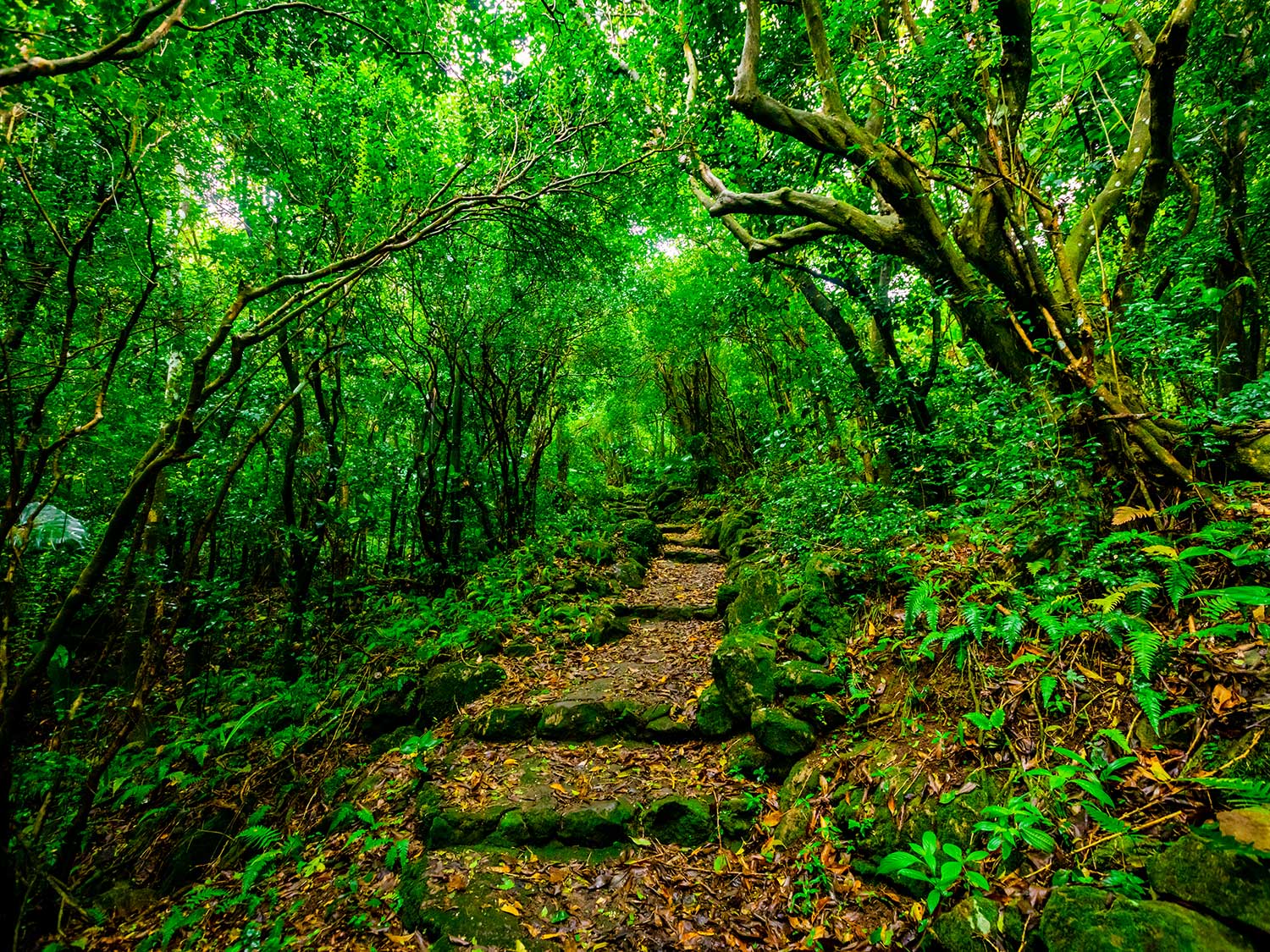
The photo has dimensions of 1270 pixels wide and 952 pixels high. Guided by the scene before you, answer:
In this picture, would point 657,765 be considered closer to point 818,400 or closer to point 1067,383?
point 1067,383

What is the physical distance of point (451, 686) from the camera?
6.01 meters

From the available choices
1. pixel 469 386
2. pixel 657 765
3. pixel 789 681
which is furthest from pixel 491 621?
pixel 469 386

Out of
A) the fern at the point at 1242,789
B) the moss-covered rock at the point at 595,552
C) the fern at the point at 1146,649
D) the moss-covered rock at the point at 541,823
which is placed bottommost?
the moss-covered rock at the point at 541,823

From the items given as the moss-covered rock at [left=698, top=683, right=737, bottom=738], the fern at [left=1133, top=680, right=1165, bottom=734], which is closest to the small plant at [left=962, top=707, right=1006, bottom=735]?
the fern at [left=1133, top=680, right=1165, bottom=734]

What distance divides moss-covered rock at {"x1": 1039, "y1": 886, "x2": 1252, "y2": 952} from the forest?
0.02 m

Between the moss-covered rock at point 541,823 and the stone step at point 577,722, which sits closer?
the moss-covered rock at point 541,823

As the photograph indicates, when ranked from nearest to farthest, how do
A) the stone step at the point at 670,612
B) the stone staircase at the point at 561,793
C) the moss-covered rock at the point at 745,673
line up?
the stone staircase at the point at 561,793, the moss-covered rock at the point at 745,673, the stone step at the point at 670,612

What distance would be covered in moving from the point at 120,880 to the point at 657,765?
4989 mm

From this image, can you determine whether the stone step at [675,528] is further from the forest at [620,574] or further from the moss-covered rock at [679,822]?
the moss-covered rock at [679,822]

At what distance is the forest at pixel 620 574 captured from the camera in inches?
117

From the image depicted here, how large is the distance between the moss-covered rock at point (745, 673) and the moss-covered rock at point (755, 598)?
741mm

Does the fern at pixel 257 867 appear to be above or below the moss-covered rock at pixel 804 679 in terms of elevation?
below

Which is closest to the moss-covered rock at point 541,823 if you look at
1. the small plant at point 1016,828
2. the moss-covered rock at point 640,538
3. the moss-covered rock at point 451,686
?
the moss-covered rock at point 451,686

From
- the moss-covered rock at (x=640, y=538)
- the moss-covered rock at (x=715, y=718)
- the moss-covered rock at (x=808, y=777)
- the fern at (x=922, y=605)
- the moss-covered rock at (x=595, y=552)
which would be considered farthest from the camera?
the moss-covered rock at (x=640, y=538)
